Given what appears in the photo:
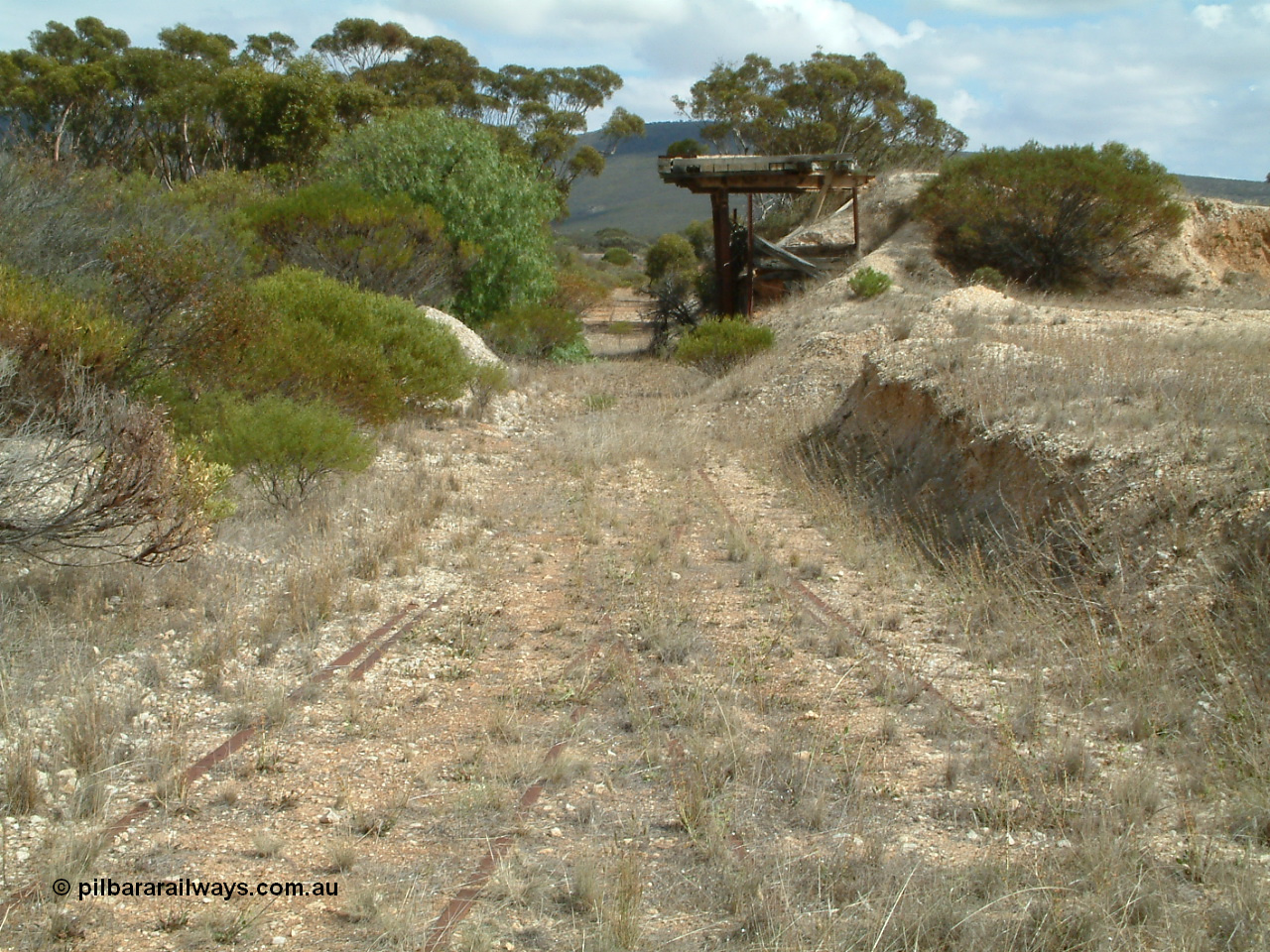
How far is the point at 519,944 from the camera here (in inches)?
130

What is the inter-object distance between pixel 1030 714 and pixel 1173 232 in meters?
20.9

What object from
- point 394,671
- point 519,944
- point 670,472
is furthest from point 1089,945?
point 670,472

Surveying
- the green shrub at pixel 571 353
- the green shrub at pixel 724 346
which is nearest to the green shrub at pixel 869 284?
the green shrub at pixel 724 346

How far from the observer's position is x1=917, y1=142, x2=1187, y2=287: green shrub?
21828 millimetres

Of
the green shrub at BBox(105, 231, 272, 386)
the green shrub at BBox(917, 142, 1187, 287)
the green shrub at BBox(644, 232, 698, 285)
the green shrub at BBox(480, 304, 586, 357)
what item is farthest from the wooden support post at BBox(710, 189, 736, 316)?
the green shrub at BBox(105, 231, 272, 386)

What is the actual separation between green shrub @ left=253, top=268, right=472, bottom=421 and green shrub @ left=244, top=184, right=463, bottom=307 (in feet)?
10.9

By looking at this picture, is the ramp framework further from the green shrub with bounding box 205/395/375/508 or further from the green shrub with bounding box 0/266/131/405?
the green shrub with bounding box 0/266/131/405

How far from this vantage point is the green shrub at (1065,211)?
2183 cm

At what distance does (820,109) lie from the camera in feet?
149

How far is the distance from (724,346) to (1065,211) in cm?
886

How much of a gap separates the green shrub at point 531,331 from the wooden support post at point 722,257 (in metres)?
3.51

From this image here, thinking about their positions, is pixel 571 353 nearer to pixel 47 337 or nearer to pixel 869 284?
pixel 869 284

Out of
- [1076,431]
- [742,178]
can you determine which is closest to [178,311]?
Result: [1076,431]

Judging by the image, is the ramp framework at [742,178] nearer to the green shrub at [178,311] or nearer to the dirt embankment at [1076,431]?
the dirt embankment at [1076,431]
